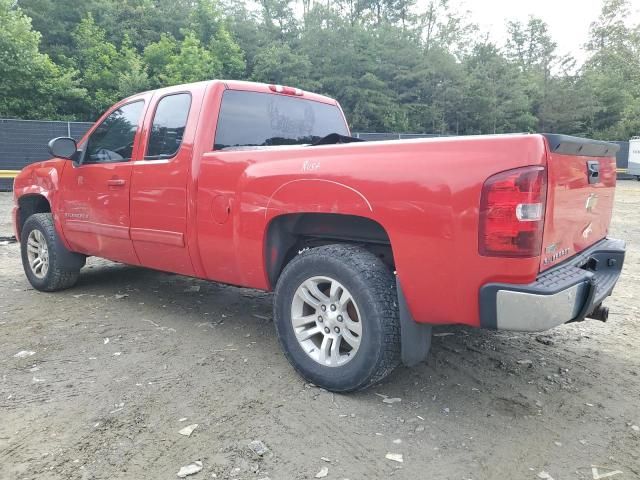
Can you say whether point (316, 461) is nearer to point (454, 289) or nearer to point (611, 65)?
point (454, 289)

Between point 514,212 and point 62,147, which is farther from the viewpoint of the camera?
point 62,147

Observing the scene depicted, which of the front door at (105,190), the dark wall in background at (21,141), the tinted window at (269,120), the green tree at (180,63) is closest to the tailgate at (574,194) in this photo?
the tinted window at (269,120)

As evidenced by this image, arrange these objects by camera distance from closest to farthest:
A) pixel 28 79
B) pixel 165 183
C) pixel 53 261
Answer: pixel 165 183
pixel 53 261
pixel 28 79

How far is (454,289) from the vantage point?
246 centimetres

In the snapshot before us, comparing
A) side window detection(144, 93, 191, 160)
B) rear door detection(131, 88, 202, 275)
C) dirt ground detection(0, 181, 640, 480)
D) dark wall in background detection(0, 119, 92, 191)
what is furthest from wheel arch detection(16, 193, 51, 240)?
dark wall in background detection(0, 119, 92, 191)

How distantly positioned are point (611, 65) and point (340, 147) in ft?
186

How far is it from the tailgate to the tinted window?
222 cm

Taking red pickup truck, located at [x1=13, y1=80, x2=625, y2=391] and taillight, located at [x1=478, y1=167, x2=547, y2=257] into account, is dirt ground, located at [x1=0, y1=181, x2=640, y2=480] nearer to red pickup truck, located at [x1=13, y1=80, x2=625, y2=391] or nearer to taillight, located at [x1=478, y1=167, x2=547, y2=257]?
red pickup truck, located at [x1=13, y1=80, x2=625, y2=391]

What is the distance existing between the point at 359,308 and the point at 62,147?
3.30 metres

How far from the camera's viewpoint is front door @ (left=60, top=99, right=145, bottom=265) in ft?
14.0

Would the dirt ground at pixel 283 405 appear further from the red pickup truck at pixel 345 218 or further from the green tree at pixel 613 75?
the green tree at pixel 613 75

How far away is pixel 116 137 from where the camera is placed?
4508mm

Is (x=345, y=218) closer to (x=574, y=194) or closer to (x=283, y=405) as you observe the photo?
(x=283, y=405)

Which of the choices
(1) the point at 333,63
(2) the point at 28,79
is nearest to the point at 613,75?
(1) the point at 333,63
